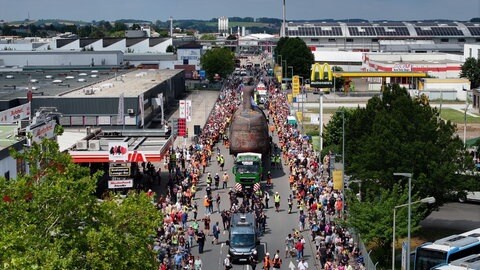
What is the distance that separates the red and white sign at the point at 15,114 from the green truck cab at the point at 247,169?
18.8 meters

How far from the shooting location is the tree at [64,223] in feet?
78.7

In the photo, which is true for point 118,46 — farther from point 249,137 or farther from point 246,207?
point 246,207

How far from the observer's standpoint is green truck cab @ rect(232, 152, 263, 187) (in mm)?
53625

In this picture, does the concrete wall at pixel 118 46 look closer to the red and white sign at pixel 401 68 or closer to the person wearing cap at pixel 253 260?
the red and white sign at pixel 401 68

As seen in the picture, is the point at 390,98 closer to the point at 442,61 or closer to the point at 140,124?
the point at 140,124

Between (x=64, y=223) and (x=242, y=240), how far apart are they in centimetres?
1388

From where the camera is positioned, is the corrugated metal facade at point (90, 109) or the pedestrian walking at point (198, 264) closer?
the pedestrian walking at point (198, 264)

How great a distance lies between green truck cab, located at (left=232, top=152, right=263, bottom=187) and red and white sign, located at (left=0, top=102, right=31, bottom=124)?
741 inches

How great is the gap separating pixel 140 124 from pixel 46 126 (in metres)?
32.0

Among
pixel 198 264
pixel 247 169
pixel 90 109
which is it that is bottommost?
pixel 198 264

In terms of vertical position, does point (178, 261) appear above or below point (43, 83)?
below

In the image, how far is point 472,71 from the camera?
134375 mm

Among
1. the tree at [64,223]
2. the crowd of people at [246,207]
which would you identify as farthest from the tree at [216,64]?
the tree at [64,223]

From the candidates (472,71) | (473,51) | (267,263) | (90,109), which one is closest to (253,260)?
(267,263)
